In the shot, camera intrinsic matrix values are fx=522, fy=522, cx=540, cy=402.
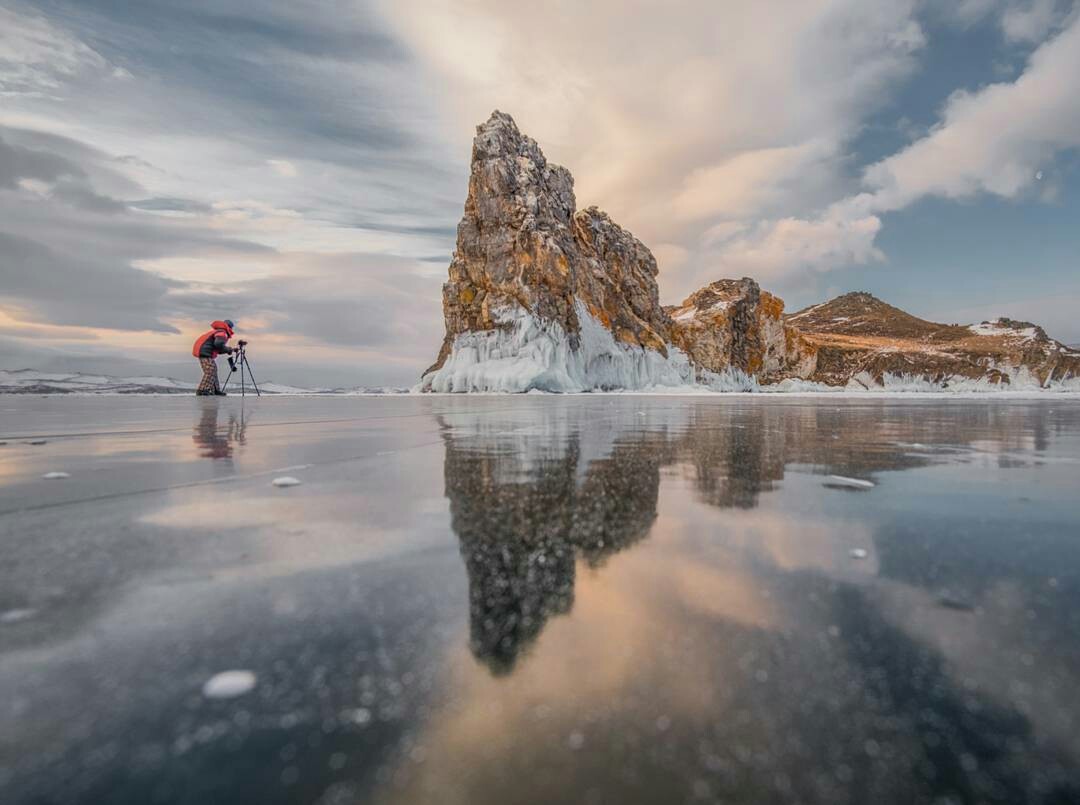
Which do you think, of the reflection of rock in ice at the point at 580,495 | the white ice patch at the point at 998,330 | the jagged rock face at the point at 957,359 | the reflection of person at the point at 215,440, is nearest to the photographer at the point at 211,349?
the reflection of person at the point at 215,440

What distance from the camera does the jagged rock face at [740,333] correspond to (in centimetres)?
7306

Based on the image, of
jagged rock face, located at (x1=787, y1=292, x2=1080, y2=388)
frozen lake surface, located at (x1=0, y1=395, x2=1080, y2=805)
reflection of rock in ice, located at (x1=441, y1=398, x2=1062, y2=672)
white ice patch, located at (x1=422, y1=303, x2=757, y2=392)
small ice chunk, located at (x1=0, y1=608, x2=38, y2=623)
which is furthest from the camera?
jagged rock face, located at (x1=787, y1=292, x2=1080, y2=388)

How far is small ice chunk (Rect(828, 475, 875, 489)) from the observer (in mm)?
3602

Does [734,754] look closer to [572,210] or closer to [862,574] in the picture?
[862,574]

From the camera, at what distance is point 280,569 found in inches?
78.5

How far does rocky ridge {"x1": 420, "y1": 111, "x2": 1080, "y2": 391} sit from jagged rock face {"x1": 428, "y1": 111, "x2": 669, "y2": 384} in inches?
5.2

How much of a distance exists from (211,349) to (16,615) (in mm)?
35569

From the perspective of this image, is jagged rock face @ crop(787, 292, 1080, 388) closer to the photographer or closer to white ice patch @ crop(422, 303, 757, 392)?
white ice patch @ crop(422, 303, 757, 392)

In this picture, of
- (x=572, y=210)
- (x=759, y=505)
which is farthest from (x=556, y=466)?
(x=572, y=210)

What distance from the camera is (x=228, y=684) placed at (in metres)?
1.20

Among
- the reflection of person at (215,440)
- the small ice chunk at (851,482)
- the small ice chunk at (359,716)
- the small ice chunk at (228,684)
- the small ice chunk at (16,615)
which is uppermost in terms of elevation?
the small ice chunk at (359,716)

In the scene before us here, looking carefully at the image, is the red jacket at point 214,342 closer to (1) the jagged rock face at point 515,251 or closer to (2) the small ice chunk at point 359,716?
(1) the jagged rock face at point 515,251

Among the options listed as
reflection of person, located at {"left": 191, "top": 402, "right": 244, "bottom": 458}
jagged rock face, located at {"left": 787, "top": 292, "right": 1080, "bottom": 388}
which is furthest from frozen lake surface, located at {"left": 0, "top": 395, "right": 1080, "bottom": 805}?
jagged rock face, located at {"left": 787, "top": 292, "right": 1080, "bottom": 388}

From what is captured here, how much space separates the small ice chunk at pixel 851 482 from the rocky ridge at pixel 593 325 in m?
41.7
